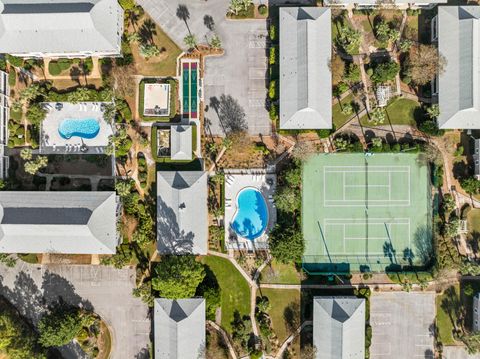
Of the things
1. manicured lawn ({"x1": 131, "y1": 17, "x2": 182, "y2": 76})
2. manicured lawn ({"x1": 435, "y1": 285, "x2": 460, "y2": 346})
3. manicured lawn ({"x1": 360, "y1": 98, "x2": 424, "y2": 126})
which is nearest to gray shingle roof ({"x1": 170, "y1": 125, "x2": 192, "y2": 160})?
manicured lawn ({"x1": 131, "y1": 17, "x2": 182, "y2": 76})

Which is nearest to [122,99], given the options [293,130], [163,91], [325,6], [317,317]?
[163,91]

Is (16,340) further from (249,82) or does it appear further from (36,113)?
(249,82)

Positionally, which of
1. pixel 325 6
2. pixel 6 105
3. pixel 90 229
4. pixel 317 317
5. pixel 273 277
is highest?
pixel 325 6

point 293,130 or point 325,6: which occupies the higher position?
point 325,6

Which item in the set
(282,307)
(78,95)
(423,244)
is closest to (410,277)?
(423,244)

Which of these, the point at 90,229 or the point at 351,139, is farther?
the point at 351,139

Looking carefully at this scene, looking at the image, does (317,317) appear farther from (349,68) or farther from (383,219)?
(349,68)

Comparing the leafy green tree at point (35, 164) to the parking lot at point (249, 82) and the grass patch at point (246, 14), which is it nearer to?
the parking lot at point (249, 82)

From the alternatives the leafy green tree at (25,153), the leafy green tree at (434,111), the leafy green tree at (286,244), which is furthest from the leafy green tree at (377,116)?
the leafy green tree at (25,153)
